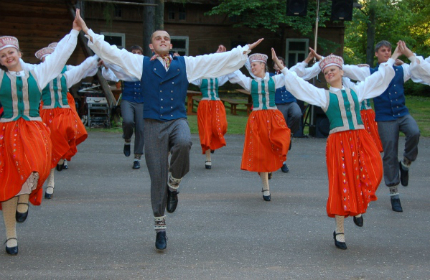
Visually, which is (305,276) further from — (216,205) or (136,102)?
(136,102)

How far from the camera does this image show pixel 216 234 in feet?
20.1

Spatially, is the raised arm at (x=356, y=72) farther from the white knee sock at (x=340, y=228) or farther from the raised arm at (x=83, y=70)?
the raised arm at (x=83, y=70)

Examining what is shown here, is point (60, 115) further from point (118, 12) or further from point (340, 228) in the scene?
point (118, 12)

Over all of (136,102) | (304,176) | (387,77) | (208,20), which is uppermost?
(208,20)

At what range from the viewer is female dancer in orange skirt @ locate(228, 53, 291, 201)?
7.92 metres

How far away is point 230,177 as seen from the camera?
965 cm

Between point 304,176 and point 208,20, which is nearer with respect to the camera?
point 304,176

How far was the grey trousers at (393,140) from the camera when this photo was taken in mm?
7348

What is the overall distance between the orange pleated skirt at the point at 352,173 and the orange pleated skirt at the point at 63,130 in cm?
391

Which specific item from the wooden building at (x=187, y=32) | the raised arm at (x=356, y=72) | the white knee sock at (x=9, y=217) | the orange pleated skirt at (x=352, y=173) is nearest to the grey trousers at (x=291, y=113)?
the raised arm at (x=356, y=72)

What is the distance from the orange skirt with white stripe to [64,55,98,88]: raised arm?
1.49 ft

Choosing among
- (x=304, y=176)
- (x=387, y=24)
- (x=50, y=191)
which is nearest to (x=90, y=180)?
(x=50, y=191)

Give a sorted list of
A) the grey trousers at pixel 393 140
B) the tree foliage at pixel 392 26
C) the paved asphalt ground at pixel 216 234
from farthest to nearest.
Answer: the tree foliage at pixel 392 26, the grey trousers at pixel 393 140, the paved asphalt ground at pixel 216 234

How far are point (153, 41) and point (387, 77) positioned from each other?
7.72 ft
